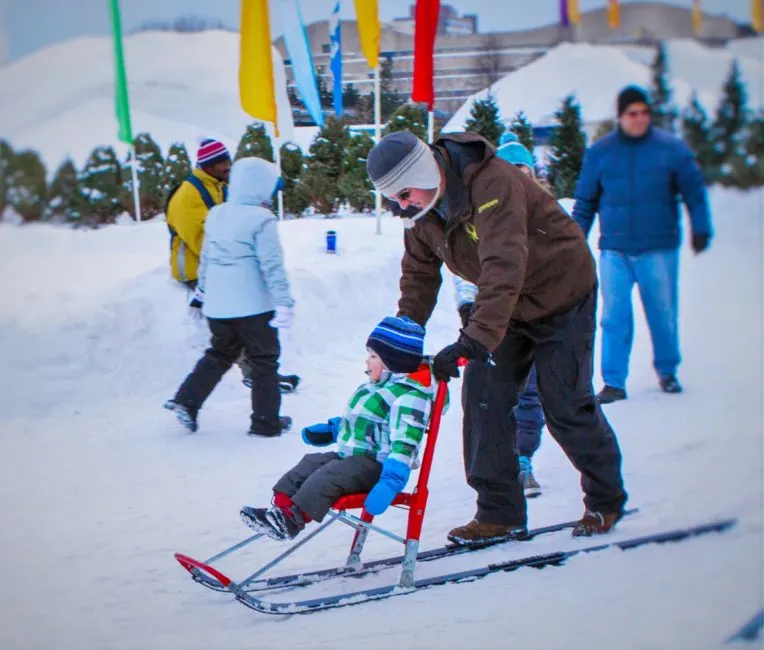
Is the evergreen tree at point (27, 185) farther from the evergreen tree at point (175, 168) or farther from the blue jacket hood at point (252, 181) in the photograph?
the blue jacket hood at point (252, 181)

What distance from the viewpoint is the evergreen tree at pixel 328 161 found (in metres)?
2.94

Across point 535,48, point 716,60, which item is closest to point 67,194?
point 535,48

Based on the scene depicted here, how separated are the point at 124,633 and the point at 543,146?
1.96m

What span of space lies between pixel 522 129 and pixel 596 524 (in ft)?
4.18

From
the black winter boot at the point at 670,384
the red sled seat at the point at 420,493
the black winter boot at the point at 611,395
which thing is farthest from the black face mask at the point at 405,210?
the black winter boot at the point at 611,395

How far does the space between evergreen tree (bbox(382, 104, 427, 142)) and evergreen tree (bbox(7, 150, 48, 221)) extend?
3.69 feet

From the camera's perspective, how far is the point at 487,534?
253 cm

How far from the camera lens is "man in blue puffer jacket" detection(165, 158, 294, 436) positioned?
3443 millimetres

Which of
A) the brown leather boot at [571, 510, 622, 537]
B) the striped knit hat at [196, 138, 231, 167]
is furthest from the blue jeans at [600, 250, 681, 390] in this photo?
the striped knit hat at [196, 138, 231, 167]

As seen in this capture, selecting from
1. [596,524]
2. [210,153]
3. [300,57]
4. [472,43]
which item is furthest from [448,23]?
[596,524]

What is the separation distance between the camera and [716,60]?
222 cm

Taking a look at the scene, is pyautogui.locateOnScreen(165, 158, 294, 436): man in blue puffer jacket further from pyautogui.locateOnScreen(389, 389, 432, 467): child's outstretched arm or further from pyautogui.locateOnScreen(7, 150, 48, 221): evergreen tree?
pyautogui.locateOnScreen(389, 389, 432, 467): child's outstretched arm

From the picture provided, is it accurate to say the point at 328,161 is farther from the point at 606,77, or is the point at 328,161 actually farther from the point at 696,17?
the point at 696,17

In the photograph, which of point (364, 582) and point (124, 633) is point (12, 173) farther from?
point (364, 582)
